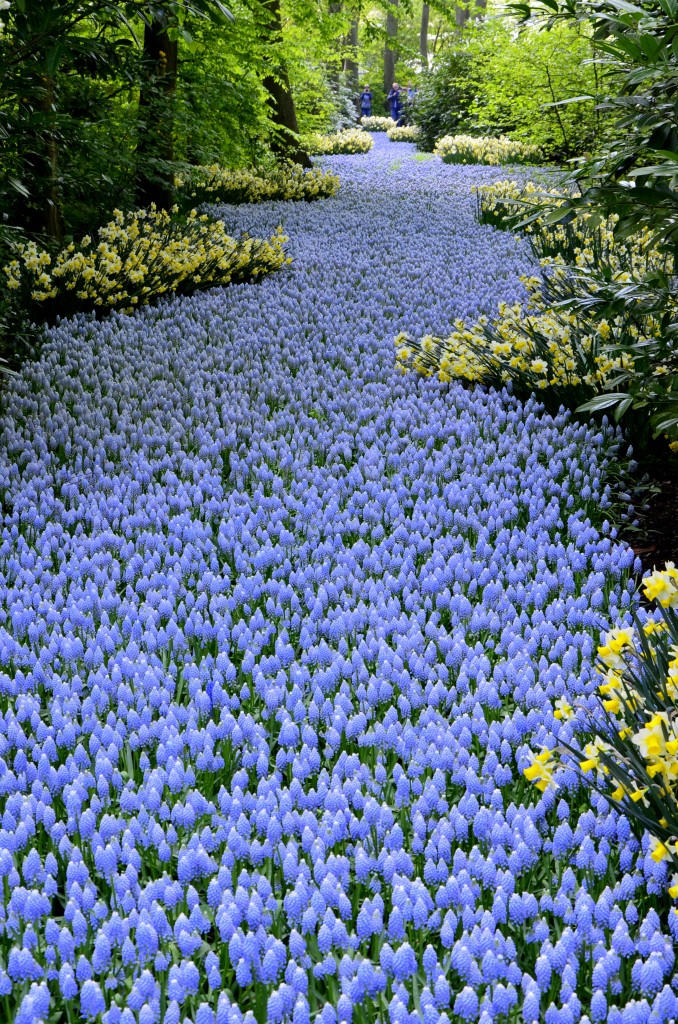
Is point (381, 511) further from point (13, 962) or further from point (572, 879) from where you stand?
point (13, 962)

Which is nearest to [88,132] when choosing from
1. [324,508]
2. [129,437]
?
[129,437]

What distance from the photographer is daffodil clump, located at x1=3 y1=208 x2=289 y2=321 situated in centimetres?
712

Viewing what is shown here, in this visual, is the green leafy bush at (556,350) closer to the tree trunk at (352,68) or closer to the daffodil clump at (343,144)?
the daffodil clump at (343,144)

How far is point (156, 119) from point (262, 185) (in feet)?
14.2

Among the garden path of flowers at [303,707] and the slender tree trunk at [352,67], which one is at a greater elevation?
the slender tree trunk at [352,67]

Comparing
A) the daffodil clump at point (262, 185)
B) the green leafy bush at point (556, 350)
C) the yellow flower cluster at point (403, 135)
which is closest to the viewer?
the green leafy bush at point (556, 350)

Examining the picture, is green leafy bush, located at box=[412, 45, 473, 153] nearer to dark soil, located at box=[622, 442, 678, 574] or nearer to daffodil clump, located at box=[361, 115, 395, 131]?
daffodil clump, located at box=[361, 115, 395, 131]

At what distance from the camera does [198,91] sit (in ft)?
33.8

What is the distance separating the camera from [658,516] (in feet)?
14.1

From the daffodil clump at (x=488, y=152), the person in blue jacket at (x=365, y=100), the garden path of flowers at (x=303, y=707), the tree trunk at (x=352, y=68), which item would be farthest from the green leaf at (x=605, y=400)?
the person in blue jacket at (x=365, y=100)

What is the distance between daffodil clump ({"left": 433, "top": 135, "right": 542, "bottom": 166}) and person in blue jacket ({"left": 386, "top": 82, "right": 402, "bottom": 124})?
70.1ft

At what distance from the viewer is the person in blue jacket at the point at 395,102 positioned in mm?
42500

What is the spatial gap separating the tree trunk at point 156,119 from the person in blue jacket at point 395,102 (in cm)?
3433

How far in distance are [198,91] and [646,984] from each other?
405 inches
